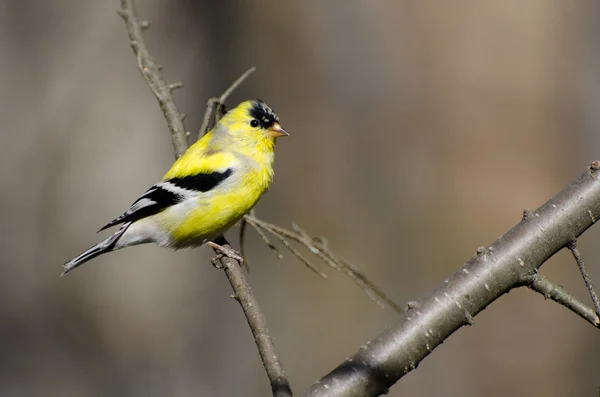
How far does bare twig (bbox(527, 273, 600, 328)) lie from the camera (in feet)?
6.01

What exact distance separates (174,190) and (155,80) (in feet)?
1.85

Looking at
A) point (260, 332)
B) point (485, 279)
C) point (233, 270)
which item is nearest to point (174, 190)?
point (233, 270)

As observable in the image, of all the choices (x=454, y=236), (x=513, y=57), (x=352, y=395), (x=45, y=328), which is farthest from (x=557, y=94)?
(x=352, y=395)

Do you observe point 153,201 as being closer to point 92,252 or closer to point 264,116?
point 92,252

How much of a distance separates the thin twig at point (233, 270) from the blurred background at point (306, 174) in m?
2.57

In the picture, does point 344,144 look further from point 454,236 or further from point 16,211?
point 16,211

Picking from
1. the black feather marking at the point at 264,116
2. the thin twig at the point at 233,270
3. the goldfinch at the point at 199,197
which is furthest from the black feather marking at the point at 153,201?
the black feather marking at the point at 264,116

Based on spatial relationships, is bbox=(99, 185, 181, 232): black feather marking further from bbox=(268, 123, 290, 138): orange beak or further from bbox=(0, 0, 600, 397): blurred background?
bbox=(0, 0, 600, 397): blurred background

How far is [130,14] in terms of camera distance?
3436 millimetres

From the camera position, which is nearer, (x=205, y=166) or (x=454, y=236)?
(x=205, y=166)

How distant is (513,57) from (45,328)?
15.3 ft

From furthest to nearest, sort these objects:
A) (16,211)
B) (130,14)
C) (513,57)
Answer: (513,57) < (16,211) < (130,14)

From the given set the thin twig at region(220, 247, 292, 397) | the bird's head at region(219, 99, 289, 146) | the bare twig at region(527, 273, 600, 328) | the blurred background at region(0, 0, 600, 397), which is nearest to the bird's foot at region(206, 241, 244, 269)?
the thin twig at region(220, 247, 292, 397)

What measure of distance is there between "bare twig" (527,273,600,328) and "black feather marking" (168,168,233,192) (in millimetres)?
1960
